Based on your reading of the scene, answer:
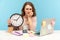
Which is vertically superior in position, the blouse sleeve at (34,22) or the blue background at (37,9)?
the blue background at (37,9)

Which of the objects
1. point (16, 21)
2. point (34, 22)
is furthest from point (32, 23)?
Result: point (16, 21)

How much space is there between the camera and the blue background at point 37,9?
1372 mm

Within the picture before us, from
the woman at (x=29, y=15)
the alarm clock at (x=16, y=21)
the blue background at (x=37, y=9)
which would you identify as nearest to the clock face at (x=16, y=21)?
the alarm clock at (x=16, y=21)

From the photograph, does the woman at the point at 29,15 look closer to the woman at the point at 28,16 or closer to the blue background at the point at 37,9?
the woman at the point at 28,16

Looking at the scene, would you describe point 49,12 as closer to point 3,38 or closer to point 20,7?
point 20,7

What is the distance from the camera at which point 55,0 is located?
1438mm

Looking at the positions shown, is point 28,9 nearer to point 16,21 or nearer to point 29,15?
point 29,15

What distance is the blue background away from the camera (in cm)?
137

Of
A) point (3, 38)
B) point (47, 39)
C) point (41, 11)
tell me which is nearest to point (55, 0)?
point (41, 11)

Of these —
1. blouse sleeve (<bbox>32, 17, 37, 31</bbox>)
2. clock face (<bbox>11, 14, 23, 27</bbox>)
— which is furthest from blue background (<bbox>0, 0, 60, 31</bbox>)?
clock face (<bbox>11, 14, 23, 27</bbox>)

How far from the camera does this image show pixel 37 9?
1.40m

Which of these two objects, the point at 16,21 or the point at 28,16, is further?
the point at 28,16

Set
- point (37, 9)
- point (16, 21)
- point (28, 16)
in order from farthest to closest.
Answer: point (37, 9)
point (28, 16)
point (16, 21)

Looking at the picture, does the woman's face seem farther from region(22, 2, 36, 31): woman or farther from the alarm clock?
the alarm clock
